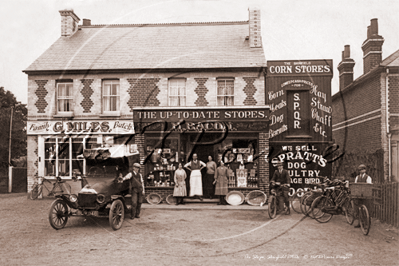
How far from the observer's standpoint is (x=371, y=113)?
1845 cm

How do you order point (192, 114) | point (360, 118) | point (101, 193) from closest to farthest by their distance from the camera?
point (101, 193) → point (192, 114) → point (360, 118)

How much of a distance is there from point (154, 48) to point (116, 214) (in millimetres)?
10806

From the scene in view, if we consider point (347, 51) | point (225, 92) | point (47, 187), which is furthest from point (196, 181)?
point (347, 51)

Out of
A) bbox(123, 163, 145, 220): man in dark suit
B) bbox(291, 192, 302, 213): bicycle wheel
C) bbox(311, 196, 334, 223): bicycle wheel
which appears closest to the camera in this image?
bbox(311, 196, 334, 223): bicycle wheel

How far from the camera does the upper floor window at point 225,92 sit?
55.3 feet

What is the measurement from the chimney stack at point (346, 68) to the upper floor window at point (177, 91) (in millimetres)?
11934

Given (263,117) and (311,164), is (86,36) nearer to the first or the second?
(263,117)

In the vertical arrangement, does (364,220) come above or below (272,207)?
above

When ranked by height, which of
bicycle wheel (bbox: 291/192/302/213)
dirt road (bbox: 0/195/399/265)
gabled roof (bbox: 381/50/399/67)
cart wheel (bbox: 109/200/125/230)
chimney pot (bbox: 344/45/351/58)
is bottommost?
bicycle wheel (bbox: 291/192/302/213)

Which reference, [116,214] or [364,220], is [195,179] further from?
[364,220]

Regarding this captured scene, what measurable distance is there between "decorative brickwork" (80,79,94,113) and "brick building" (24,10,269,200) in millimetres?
49

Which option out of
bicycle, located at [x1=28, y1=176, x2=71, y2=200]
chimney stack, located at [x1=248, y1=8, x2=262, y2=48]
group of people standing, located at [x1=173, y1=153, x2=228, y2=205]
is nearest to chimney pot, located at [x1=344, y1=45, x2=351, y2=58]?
chimney stack, located at [x1=248, y1=8, x2=262, y2=48]

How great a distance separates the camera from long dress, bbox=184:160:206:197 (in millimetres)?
14867

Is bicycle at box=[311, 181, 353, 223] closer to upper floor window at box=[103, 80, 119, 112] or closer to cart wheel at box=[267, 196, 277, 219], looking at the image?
cart wheel at box=[267, 196, 277, 219]
